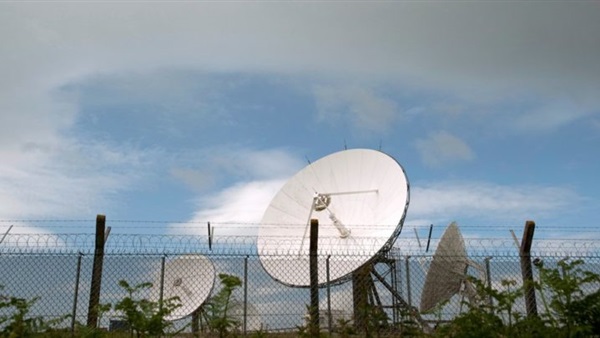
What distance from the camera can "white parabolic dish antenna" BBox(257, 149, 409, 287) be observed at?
1939 centimetres

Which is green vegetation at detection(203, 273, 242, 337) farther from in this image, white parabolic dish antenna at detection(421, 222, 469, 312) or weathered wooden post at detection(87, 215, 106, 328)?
white parabolic dish antenna at detection(421, 222, 469, 312)

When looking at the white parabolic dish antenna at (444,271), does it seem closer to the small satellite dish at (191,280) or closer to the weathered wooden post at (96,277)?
the small satellite dish at (191,280)

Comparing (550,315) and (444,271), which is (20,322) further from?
(444,271)

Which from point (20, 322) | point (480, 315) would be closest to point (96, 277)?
point (20, 322)

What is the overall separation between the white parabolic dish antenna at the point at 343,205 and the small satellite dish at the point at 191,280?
1827 mm

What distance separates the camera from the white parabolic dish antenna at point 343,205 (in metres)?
19.4

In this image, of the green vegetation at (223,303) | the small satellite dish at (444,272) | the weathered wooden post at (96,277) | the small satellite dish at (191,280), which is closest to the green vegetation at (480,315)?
the green vegetation at (223,303)

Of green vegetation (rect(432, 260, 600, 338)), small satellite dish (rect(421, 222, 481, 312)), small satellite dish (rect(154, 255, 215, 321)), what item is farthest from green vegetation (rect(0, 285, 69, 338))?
small satellite dish (rect(421, 222, 481, 312))

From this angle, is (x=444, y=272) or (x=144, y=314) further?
(x=444, y=272)

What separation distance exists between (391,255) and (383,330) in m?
11.1

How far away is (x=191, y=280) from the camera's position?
61.5 feet

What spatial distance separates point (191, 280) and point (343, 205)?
650cm

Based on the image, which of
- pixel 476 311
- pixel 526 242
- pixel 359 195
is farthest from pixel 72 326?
pixel 359 195

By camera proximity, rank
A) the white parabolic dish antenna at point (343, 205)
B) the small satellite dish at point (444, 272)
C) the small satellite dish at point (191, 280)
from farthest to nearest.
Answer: the small satellite dish at point (444, 272)
the white parabolic dish antenna at point (343, 205)
the small satellite dish at point (191, 280)
